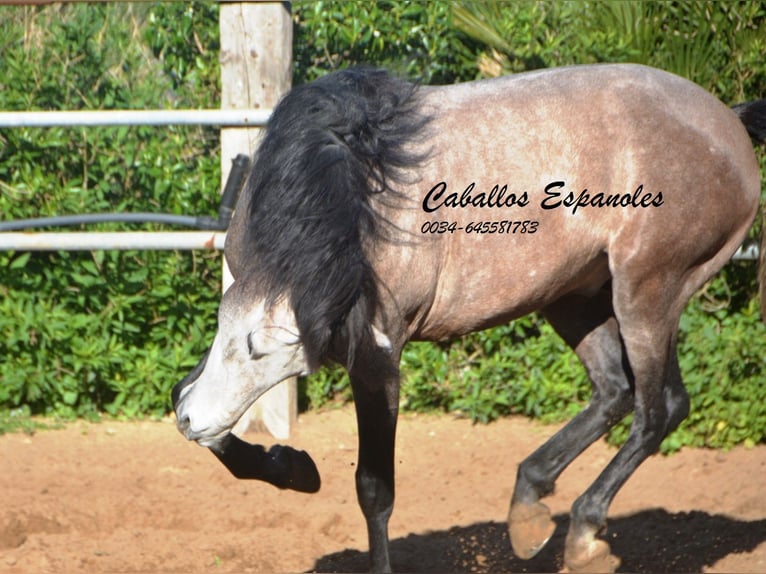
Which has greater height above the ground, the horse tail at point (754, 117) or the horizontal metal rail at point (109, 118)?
the horse tail at point (754, 117)

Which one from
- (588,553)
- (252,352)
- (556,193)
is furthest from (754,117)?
(252,352)

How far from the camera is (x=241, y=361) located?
3.00 meters

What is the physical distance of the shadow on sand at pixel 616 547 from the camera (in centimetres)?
383

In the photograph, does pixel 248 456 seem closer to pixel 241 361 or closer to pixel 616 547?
pixel 241 361

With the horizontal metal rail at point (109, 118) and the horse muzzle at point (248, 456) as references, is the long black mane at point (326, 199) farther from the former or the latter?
the horizontal metal rail at point (109, 118)

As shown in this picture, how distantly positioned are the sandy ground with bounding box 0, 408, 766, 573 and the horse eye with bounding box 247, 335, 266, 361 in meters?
1.08

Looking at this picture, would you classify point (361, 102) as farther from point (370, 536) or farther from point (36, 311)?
point (36, 311)

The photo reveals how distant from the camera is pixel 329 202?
2.94 metres

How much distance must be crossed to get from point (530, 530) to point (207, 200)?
265cm

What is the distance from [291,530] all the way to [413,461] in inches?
40.4

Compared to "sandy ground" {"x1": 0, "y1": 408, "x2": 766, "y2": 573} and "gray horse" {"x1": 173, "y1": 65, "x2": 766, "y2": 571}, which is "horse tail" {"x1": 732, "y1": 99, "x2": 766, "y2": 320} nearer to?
"gray horse" {"x1": 173, "y1": 65, "x2": 766, "y2": 571}

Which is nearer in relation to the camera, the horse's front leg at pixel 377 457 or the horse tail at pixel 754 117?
the horse's front leg at pixel 377 457

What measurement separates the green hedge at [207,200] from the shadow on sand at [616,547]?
85 centimetres

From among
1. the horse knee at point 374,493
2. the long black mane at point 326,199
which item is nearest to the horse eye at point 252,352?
the long black mane at point 326,199
